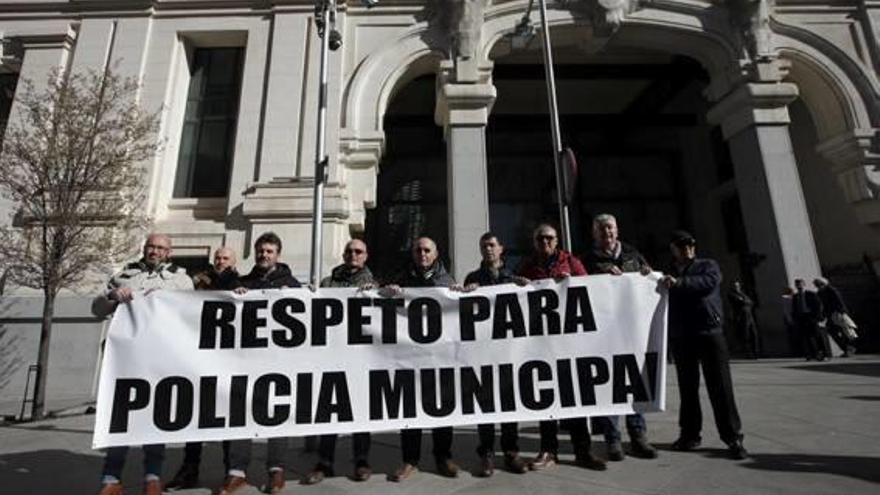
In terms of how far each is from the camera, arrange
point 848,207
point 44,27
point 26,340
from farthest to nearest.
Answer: point 848,207
point 44,27
point 26,340

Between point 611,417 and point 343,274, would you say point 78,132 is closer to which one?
point 343,274

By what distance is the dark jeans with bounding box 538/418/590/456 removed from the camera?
4.58 meters

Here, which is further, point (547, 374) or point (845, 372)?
point (845, 372)

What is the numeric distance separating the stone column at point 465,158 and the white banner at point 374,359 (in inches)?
280

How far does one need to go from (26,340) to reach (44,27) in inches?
320

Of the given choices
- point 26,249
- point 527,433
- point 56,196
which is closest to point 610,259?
point 527,433

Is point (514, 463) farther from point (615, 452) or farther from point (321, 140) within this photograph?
point (321, 140)

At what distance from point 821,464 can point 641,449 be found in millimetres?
1417

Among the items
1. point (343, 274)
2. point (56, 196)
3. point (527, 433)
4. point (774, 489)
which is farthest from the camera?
point (56, 196)

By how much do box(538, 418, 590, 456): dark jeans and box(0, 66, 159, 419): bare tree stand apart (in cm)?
835

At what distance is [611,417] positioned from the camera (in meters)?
4.73

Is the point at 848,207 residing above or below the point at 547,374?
above

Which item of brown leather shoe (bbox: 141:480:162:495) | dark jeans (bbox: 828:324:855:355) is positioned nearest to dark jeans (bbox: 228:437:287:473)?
brown leather shoe (bbox: 141:480:162:495)

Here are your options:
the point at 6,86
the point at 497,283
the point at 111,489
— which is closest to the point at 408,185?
the point at 6,86
